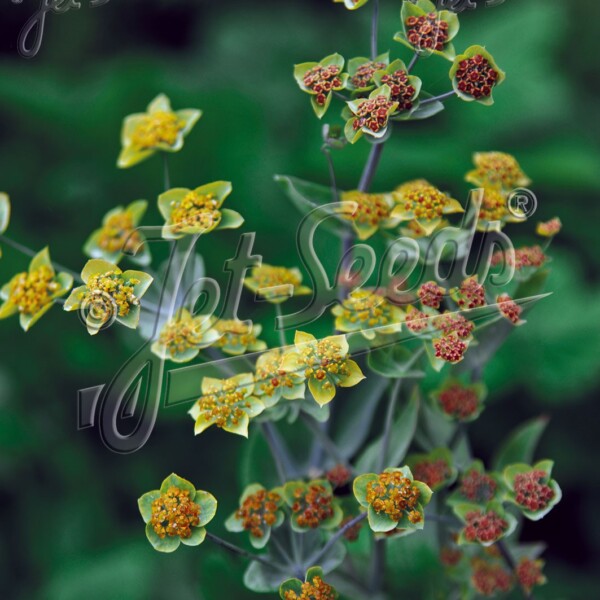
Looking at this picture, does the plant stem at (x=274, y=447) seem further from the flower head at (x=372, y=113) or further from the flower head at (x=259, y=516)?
the flower head at (x=372, y=113)

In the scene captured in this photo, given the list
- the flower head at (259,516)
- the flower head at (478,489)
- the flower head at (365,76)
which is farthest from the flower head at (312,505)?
the flower head at (365,76)

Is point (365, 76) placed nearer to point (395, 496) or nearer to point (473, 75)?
point (473, 75)

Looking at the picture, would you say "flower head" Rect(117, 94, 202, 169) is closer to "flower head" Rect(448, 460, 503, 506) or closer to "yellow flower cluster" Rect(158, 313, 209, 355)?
"yellow flower cluster" Rect(158, 313, 209, 355)

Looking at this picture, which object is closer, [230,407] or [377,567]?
[230,407]

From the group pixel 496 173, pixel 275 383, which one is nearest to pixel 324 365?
pixel 275 383

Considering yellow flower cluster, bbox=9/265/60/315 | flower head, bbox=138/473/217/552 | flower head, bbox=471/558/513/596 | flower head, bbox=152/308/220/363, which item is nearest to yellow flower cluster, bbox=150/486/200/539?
flower head, bbox=138/473/217/552

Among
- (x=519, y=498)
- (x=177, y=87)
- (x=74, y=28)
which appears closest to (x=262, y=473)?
(x=519, y=498)

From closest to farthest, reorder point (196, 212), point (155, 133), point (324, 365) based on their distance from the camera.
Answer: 1. point (324, 365)
2. point (196, 212)
3. point (155, 133)

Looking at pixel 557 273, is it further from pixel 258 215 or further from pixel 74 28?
pixel 74 28
